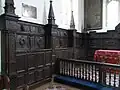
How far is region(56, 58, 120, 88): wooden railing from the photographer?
4.01 meters

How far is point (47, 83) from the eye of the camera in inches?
193

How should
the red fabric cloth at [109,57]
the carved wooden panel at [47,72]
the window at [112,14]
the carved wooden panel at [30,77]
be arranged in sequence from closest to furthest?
1. the carved wooden panel at [30,77]
2. the carved wooden panel at [47,72]
3. the red fabric cloth at [109,57]
4. the window at [112,14]

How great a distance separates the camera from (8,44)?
3.68m

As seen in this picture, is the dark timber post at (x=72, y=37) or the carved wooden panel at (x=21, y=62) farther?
the dark timber post at (x=72, y=37)

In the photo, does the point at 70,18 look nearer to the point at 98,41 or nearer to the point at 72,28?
the point at 72,28

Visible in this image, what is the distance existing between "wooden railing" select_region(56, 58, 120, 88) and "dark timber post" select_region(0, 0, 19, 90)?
6.90ft

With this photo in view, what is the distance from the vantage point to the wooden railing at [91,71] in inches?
158

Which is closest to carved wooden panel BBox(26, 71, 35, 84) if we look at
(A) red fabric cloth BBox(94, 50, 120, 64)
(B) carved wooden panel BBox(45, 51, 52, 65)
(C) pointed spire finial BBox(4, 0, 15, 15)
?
(B) carved wooden panel BBox(45, 51, 52, 65)

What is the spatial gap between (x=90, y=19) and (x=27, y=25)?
15.3 ft

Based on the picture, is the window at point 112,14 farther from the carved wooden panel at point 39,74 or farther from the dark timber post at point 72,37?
the carved wooden panel at point 39,74

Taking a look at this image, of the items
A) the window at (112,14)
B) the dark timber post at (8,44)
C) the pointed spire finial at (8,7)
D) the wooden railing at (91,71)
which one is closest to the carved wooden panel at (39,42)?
the wooden railing at (91,71)

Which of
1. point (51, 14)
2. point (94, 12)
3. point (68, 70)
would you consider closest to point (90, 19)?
point (94, 12)

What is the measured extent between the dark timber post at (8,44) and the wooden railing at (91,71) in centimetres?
210

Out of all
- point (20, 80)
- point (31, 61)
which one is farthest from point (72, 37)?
point (20, 80)
